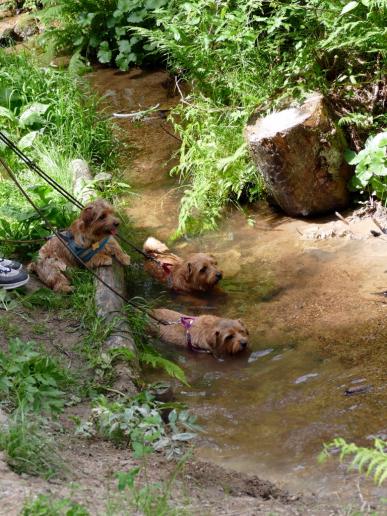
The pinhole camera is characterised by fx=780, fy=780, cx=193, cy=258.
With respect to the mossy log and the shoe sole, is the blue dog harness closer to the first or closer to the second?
the mossy log

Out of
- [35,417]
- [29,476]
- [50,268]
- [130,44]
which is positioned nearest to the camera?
[29,476]

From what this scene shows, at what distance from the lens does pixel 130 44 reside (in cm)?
1422

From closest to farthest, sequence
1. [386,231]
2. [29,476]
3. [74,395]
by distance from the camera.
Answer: [29,476]
[74,395]
[386,231]

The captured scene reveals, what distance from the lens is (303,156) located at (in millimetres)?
8125

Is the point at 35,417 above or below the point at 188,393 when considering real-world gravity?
above

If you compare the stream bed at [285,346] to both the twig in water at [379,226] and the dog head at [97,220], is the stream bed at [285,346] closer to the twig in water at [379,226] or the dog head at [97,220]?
the twig in water at [379,226]

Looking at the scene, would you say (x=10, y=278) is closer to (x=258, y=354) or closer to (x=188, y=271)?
(x=188, y=271)

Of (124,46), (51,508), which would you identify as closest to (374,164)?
(51,508)

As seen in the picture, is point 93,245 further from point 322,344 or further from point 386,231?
point 386,231

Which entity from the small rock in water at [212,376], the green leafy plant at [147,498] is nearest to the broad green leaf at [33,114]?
the small rock in water at [212,376]

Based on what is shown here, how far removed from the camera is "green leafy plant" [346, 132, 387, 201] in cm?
774

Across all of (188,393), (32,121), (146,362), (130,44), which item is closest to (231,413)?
(188,393)

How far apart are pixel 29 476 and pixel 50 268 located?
11.1 ft

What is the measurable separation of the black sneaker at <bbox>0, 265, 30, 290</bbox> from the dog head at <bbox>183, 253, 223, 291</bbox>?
5.27 feet
